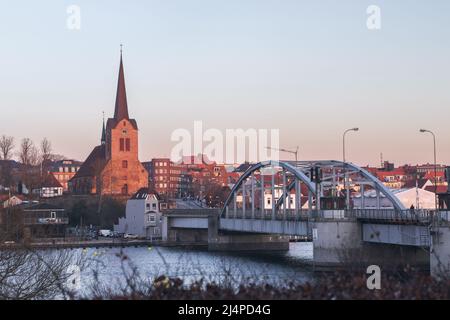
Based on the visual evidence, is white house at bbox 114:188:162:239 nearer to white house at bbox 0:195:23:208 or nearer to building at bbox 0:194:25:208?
building at bbox 0:194:25:208

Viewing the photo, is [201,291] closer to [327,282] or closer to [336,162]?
[327,282]

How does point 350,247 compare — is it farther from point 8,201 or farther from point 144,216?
point 144,216

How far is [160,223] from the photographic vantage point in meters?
118

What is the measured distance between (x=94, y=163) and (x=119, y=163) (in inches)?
337

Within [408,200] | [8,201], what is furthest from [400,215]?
[408,200]

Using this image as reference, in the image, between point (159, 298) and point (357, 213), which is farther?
point (357, 213)

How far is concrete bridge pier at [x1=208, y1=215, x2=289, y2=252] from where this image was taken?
3903 inches

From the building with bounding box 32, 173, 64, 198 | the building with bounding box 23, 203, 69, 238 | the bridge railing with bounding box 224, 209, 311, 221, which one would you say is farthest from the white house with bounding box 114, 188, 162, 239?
Answer: the building with bounding box 32, 173, 64, 198

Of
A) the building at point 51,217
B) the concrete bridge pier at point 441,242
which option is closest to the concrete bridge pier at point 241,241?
the building at point 51,217

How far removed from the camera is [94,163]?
171375 millimetres

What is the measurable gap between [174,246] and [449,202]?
181ft

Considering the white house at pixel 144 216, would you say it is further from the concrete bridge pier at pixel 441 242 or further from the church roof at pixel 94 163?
the concrete bridge pier at pixel 441 242

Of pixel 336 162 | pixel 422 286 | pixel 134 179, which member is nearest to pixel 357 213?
pixel 336 162
